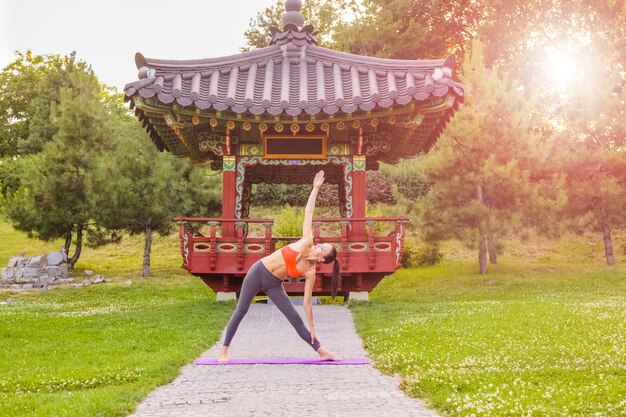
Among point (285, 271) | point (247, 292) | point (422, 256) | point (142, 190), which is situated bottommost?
point (422, 256)

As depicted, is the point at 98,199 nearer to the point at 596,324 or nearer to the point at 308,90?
the point at 308,90

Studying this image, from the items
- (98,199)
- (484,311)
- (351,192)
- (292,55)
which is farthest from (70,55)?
(484,311)

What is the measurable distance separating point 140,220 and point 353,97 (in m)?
16.1

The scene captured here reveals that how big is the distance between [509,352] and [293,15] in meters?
14.8

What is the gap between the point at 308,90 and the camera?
62.4 feet

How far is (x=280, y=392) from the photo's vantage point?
841cm

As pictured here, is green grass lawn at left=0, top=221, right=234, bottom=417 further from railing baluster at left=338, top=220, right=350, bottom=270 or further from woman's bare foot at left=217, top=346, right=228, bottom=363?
railing baluster at left=338, top=220, right=350, bottom=270

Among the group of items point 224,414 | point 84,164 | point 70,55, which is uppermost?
point 70,55

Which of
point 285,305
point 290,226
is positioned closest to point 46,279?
point 290,226

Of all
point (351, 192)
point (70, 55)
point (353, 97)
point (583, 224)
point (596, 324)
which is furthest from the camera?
point (70, 55)

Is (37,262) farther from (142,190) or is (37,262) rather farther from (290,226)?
(290,226)

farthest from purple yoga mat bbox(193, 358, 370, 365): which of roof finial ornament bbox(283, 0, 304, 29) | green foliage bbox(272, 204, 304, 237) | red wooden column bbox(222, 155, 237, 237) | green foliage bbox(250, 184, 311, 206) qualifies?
green foliage bbox(250, 184, 311, 206)

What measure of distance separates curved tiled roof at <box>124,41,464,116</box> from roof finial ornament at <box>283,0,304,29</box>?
481 mm

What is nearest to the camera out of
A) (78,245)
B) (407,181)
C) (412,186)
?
(78,245)
